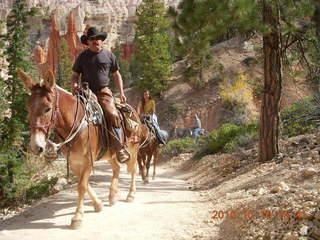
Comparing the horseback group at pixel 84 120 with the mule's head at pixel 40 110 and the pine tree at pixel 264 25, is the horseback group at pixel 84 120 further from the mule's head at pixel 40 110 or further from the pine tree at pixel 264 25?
the pine tree at pixel 264 25

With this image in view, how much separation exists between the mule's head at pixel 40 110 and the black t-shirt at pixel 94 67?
1684 mm

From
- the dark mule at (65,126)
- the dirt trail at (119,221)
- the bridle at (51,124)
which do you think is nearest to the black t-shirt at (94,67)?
the dark mule at (65,126)

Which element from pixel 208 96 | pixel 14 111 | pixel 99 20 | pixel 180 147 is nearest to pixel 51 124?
pixel 14 111

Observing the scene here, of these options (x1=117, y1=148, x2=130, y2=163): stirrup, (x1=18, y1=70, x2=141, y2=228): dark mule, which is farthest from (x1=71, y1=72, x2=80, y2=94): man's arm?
(x1=117, y1=148, x2=130, y2=163): stirrup

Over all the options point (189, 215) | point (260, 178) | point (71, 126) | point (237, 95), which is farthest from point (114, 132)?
point (237, 95)

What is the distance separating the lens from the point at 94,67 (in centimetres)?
659

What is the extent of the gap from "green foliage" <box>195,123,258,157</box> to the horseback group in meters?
7.31

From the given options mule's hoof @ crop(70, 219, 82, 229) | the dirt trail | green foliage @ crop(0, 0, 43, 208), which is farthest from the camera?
green foliage @ crop(0, 0, 43, 208)

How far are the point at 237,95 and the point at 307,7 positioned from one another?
77.8 ft

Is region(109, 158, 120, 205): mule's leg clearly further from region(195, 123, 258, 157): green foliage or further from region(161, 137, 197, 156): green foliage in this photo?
region(161, 137, 197, 156): green foliage

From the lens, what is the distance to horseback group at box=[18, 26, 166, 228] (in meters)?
4.82

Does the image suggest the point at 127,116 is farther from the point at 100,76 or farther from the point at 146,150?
the point at 146,150

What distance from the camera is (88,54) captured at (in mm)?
6672

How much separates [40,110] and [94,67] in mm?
2099
